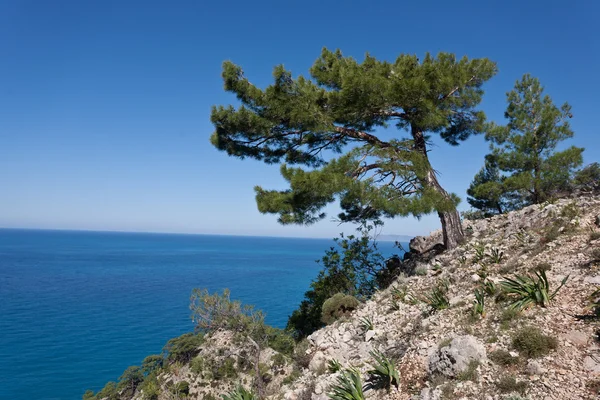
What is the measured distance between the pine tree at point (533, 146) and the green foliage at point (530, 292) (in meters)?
13.5

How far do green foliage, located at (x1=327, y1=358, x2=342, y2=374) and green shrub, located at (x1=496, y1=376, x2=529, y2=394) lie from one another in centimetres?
375

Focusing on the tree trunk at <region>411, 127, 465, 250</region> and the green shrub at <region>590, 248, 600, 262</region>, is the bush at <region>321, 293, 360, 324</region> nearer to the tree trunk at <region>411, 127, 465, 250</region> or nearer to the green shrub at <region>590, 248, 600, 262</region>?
the tree trunk at <region>411, 127, 465, 250</region>

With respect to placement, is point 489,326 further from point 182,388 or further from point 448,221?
point 182,388

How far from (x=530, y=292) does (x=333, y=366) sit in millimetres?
4822

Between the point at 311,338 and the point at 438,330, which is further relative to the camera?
the point at 311,338

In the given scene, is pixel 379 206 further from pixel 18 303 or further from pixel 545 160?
pixel 18 303

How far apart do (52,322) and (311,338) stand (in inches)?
2456

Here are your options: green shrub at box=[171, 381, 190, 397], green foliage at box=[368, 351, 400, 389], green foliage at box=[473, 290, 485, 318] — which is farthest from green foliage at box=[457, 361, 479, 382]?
green shrub at box=[171, 381, 190, 397]

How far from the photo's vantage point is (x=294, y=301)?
6894 cm

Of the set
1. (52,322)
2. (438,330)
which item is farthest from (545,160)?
(52,322)

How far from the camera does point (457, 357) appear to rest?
6160 mm

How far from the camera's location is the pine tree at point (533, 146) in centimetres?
1919

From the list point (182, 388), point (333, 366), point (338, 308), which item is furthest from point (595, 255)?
point (182, 388)

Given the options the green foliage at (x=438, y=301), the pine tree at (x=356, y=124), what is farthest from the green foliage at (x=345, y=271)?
the green foliage at (x=438, y=301)
